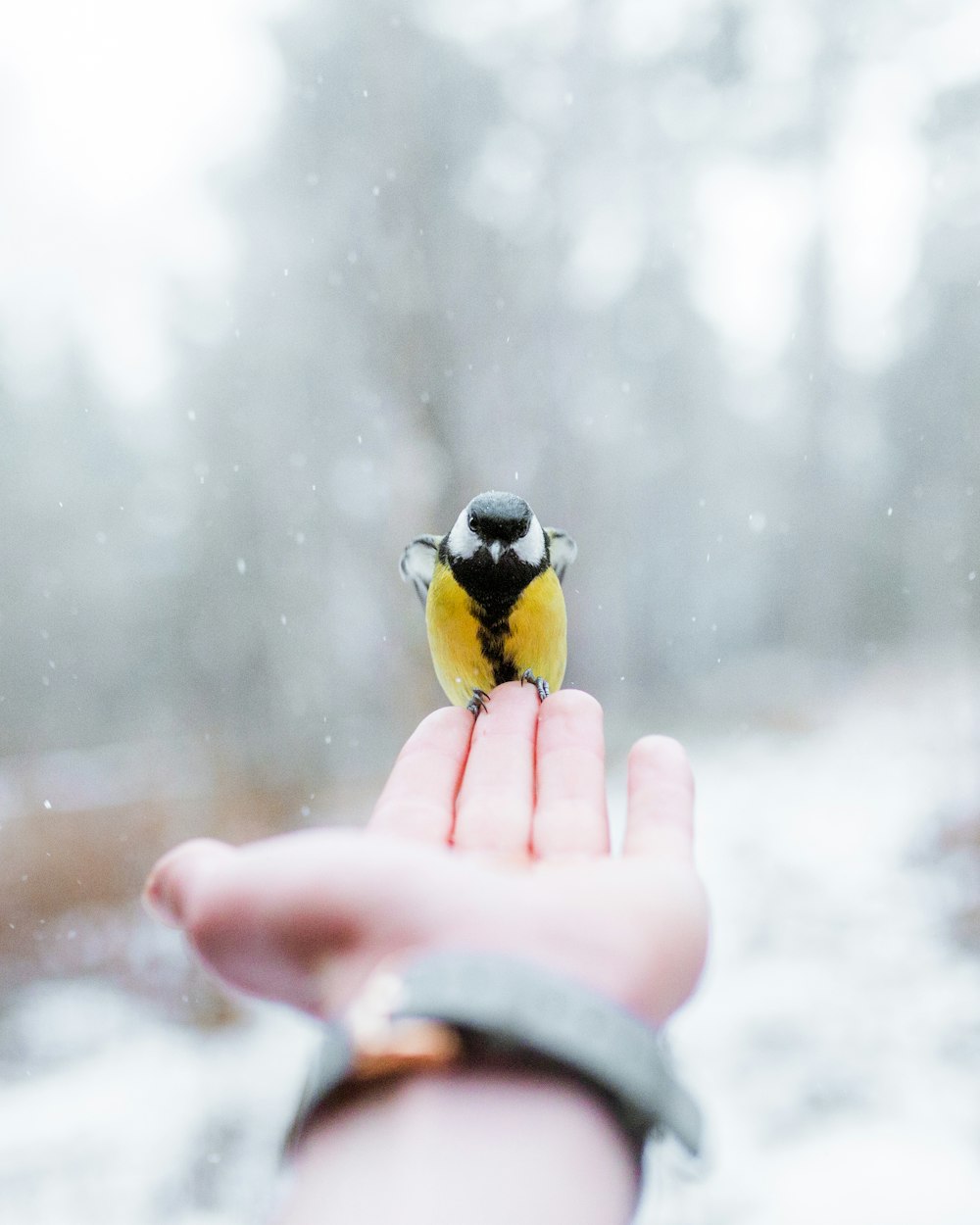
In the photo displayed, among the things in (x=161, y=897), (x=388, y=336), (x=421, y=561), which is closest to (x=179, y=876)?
(x=161, y=897)

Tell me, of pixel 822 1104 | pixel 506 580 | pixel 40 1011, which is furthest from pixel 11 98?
pixel 822 1104

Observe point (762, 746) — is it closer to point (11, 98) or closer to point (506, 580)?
point (506, 580)

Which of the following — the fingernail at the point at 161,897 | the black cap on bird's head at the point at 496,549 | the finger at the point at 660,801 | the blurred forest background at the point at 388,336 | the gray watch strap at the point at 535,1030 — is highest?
the blurred forest background at the point at 388,336

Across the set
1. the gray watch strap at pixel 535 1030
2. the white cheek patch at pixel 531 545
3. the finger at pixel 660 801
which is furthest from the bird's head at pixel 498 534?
the gray watch strap at pixel 535 1030

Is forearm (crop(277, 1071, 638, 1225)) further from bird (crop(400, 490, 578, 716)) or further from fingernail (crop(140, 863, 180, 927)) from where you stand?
bird (crop(400, 490, 578, 716))

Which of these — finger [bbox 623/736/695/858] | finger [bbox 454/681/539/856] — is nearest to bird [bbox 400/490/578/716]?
finger [bbox 454/681/539/856]

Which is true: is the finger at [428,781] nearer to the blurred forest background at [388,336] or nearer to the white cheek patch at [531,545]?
the white cheek patch at [531,545]
